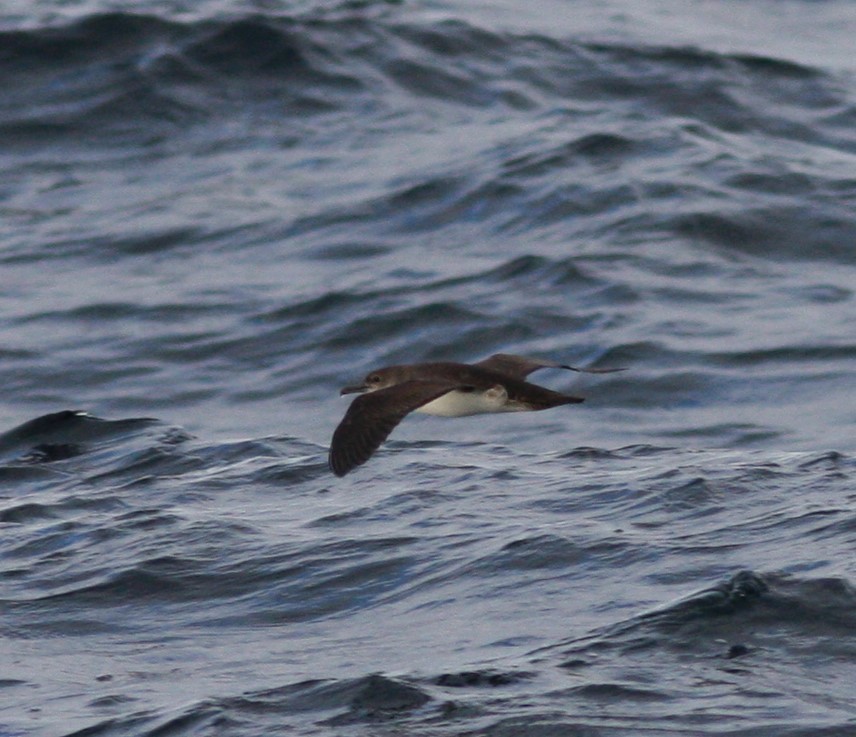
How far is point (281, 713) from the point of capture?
5.69m

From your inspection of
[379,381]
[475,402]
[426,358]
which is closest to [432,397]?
[475,402]

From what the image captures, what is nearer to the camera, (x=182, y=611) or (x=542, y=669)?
(x=542, y=669)

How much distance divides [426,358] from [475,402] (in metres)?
4.27

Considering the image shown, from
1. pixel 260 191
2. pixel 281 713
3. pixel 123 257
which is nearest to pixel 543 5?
pixel 260 191

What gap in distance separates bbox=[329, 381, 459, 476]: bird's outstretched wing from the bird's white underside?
366 mm

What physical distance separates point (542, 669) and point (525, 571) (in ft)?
3.84

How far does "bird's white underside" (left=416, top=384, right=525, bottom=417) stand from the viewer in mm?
7598

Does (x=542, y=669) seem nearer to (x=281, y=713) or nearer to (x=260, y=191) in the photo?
(x=281, y=713)

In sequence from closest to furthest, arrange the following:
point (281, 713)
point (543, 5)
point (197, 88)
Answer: point (281, 713)
point (197, 88)
point (543, 5)

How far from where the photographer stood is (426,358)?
11859mm

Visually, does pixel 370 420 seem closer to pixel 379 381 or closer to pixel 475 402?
pixel 475 402

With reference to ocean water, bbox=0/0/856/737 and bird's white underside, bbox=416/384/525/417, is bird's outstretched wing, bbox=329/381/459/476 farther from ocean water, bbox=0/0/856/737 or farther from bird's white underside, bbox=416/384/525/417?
ocean water, bbox=0/0/856/737

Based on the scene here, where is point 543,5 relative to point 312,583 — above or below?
above

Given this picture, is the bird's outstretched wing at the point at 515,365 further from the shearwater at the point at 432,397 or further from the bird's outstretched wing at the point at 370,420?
the bird's outstretched wing at the point at 370,420
